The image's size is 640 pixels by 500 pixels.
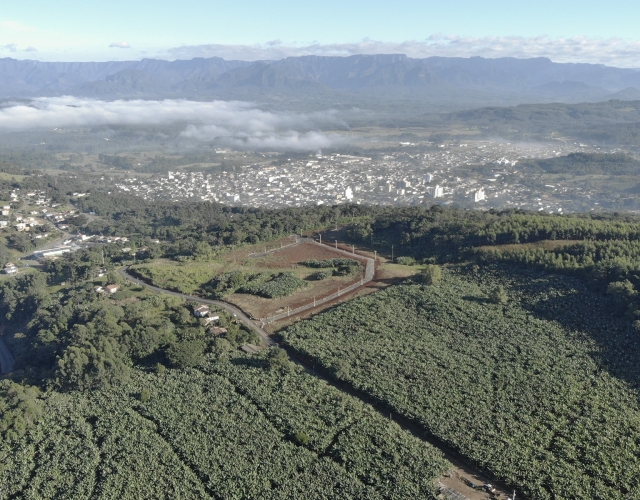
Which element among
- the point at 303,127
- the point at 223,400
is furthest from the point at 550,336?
the point at 303,127

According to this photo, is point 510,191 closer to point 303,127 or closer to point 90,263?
point 90,263

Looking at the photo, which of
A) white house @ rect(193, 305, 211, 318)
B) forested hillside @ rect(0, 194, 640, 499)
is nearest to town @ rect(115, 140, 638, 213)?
forested hillside @ rect(0, 194, 640, 499)

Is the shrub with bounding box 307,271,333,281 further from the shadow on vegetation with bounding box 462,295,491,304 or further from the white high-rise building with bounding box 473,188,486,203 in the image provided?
the white high-rise building with bounding box 473,188,486,203

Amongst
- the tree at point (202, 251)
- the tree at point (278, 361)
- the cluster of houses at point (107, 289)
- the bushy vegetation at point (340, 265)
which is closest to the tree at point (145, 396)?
the tree at point (278, 361)

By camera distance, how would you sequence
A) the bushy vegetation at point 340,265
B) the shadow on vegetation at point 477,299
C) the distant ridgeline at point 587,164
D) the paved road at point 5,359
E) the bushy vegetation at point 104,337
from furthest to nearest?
the distant ridgeline at point 587,164 → the bushy vegetation at point 340,265 → the paved road at point 5,359 → the shadow on vegetation at point 477,299 → the bushy vegetation at point 104,337

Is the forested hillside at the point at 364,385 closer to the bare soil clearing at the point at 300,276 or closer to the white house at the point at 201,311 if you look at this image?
the white house at the point at 201,311
